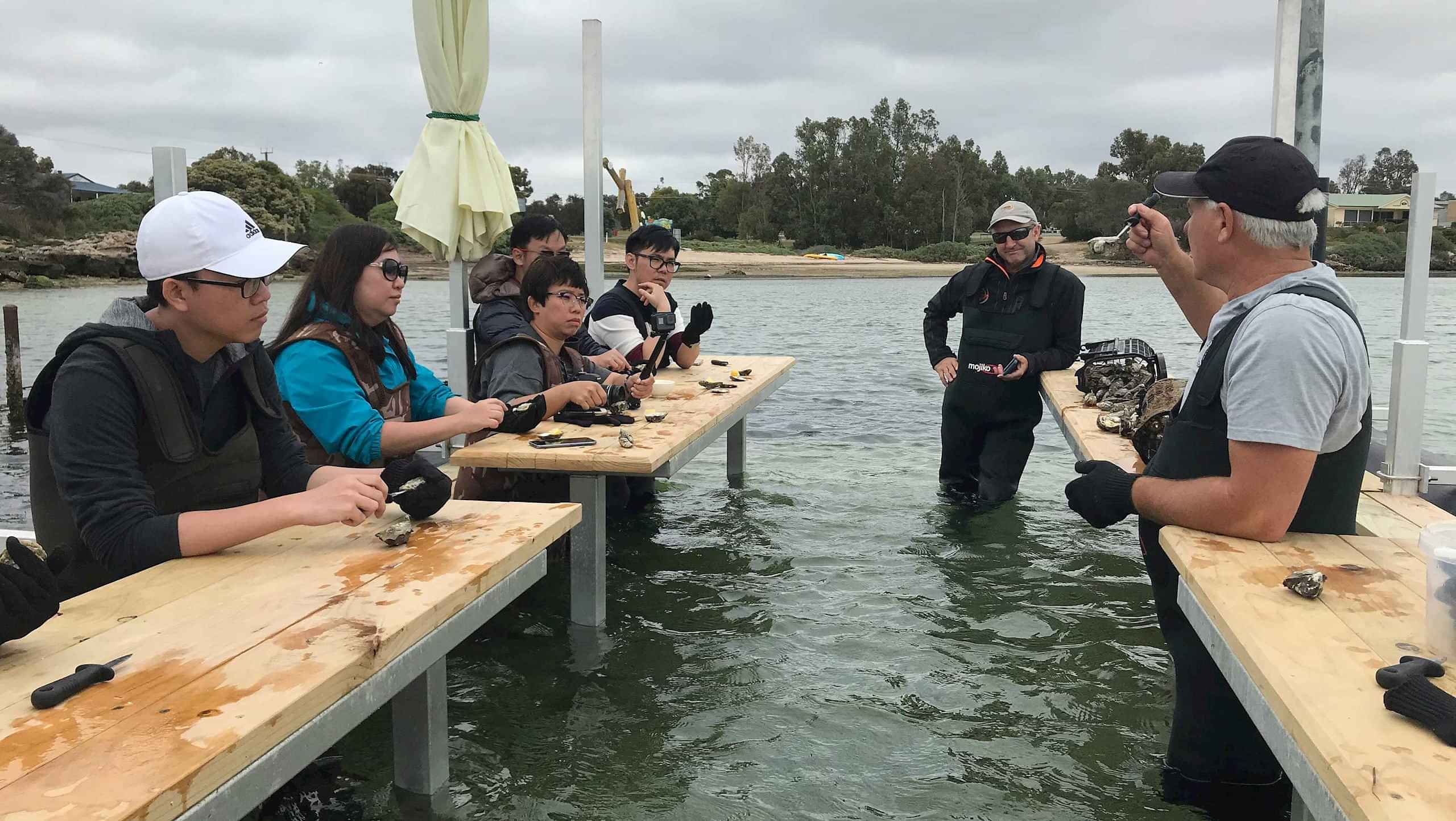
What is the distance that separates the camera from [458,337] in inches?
232

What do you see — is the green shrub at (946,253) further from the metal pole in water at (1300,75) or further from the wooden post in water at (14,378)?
the metal pole in water at (1300,75)

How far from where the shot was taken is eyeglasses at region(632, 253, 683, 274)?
232 inches

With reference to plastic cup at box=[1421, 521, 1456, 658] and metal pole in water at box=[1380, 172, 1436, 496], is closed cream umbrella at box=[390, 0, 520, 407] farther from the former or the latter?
plastic cup at box=[1421, 521, 1456, 658]

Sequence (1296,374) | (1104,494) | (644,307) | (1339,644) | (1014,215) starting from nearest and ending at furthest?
(1339,644)
(1296,374)
(1104,494)
(1014,215)
(644,307)

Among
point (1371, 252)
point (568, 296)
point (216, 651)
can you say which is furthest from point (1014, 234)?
point (1371, 252)

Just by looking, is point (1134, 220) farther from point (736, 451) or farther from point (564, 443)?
point (736, 451)

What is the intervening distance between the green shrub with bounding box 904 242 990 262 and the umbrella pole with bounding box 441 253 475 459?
64.4m

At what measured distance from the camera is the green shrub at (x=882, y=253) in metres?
72.9

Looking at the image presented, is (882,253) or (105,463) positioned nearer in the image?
(105,463)

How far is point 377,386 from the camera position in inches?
142

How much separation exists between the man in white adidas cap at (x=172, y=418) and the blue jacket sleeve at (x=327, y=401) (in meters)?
0.63

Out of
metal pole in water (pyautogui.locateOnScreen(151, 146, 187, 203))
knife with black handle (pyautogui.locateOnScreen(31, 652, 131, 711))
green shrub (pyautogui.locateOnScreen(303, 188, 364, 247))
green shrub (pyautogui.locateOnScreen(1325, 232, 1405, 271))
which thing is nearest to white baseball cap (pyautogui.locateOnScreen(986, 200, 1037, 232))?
metal pole in water (pyautogui.locateOnScreen(151, 146, 187, 203))

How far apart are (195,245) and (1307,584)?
240 centimetres

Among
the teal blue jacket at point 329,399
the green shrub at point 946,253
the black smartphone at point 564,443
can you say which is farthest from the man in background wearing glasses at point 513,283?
the green shrub at point 946,253
